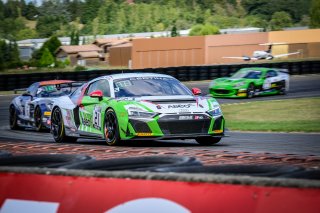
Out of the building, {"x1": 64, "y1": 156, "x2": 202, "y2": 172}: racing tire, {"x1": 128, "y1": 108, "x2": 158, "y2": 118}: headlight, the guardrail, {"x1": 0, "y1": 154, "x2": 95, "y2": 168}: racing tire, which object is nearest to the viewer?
{"x1": 64, "y1": 156, "x2": 202, "y2": 172}: racing tire

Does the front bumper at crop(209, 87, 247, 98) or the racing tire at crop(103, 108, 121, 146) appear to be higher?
the racing tire at crop(103, 108, 121, 146)

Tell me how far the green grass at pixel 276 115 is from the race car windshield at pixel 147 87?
227 inches

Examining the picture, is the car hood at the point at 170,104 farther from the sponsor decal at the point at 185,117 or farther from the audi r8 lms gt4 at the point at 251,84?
the audi r8 lms gt4 at the point at 251,84

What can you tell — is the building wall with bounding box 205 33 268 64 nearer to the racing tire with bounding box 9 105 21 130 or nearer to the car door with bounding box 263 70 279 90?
the car door with bounding box 263 70 279 90

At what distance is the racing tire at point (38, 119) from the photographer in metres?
18.9

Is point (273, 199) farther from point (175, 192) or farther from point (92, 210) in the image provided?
point (92, 210)

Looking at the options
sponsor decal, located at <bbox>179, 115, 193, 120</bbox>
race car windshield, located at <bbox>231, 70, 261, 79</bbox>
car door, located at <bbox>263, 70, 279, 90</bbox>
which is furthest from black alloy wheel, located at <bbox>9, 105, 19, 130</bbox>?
car door, located at <bbox>263, 70, 279, 90</bbox>

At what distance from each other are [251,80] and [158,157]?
90.6ft

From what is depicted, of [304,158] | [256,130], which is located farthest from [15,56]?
[304,158]

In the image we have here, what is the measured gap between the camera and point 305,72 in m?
45.7

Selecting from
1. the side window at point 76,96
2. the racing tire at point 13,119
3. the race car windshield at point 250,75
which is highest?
the side window at point 76,96

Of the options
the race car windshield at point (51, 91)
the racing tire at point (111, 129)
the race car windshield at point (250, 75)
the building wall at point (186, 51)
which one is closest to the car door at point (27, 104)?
the race car windshield at point (51, 91)

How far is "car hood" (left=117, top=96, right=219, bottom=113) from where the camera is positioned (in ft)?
40.4

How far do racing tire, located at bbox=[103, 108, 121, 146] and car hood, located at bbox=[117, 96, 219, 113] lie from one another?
38cm
